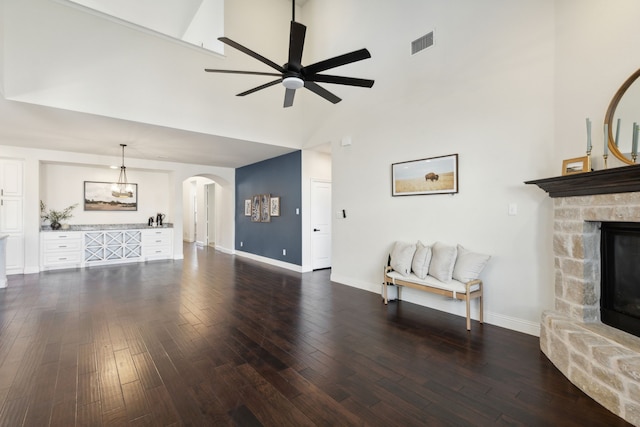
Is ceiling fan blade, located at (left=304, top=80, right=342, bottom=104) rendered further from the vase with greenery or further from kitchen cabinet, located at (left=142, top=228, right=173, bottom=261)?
the vase with greenery

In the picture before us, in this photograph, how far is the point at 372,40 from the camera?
460 cm

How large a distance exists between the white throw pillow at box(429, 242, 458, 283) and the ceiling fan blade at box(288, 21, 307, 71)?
8.55 feet

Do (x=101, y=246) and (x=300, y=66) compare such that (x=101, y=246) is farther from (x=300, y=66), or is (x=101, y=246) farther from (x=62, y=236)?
(x=300, y=66)

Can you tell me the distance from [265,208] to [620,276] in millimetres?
6255

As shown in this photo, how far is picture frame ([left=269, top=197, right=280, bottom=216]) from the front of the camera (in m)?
6.86

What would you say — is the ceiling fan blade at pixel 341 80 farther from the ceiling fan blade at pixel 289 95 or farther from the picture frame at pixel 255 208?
the picture frame at pixel 255 208

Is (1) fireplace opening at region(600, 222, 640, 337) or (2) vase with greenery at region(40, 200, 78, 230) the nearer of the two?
(1) fireplace opening at region(600, 222, 640, 337)

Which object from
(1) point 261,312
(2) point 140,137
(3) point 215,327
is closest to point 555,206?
(1) point 261,312

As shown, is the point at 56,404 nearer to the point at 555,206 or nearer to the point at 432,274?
the point at 432,274

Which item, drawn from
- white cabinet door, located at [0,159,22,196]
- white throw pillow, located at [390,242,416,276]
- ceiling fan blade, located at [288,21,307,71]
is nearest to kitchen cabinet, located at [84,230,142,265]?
white cabinet door, located at [0,159,22,196]

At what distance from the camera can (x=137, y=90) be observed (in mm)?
4188

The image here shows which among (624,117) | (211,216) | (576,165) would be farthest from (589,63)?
(211,216)

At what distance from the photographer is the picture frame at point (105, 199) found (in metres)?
7.33

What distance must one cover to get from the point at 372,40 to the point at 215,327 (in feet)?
15.3
